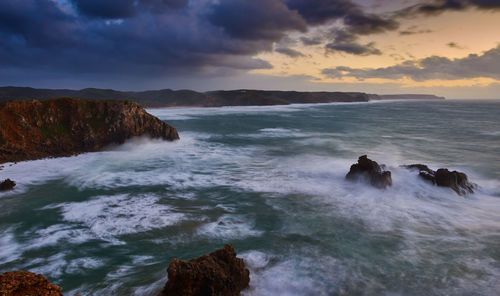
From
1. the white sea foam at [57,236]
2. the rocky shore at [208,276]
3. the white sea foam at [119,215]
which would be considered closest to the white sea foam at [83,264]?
the white sea foam at [119,215]

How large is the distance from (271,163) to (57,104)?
1846 cm

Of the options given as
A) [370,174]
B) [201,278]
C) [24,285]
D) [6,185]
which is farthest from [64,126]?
[370,174]

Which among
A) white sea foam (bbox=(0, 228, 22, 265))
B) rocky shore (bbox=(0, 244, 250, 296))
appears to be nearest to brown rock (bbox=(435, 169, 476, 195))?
rocky shore (bbox=(0, 244, 250, 296))

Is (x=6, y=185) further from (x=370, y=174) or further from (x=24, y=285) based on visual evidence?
(x=370, y=174)

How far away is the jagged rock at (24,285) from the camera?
162 inches

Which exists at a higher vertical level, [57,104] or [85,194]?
[57,104]

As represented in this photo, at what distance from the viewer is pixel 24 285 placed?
4.25 meters

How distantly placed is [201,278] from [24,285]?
9.60 feet

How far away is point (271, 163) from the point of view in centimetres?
1992

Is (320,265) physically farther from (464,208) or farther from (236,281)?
(464,208)

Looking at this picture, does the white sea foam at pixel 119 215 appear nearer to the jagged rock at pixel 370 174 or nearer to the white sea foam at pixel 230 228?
the white sea foam at pixel 230 228

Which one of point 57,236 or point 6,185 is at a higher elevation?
point 6,185

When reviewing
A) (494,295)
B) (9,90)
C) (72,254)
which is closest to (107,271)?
(72,254)

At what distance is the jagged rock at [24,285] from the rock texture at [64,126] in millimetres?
19128
